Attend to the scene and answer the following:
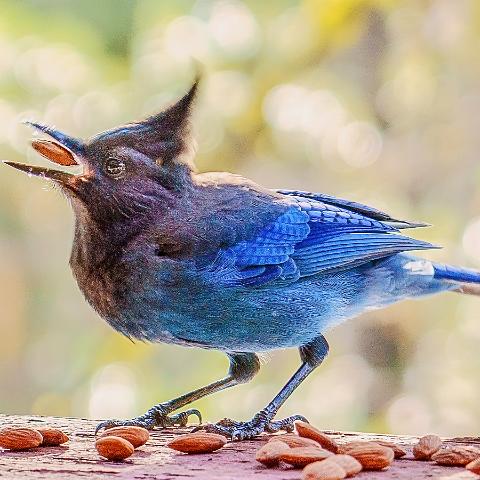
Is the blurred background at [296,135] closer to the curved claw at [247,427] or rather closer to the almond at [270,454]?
the curved claw at [247,427]

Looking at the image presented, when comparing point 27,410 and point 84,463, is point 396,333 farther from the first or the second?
point 84,463

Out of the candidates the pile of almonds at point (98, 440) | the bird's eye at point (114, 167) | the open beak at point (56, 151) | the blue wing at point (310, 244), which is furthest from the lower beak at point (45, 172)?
the pile of almonds at point (98, 440)

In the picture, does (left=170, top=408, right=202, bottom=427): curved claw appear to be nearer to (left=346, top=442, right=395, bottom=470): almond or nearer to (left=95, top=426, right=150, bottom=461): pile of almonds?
(left=95, top=426, right=150, bottom=461): pile of almonds

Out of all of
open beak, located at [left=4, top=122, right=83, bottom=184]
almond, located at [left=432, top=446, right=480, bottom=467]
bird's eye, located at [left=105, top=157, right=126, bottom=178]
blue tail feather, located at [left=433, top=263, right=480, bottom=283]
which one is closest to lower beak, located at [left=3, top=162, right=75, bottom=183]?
open beak, located at [left=4, top=122, right=83, bottom=184]

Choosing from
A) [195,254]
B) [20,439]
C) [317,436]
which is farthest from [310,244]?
[20,439]

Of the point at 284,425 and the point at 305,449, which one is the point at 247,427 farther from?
the point at 305,449

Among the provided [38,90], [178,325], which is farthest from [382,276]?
[38,90]
